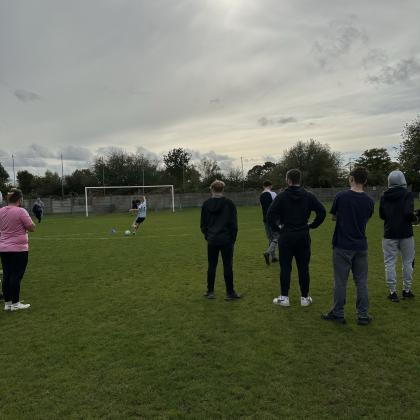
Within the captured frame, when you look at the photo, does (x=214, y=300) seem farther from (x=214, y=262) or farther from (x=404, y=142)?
(x=404, y=142)

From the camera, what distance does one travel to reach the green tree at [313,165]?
73562mm

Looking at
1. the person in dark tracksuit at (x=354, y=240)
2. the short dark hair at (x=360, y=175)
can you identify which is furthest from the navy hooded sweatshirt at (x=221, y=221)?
the short dark hair at (x=360, y=175)

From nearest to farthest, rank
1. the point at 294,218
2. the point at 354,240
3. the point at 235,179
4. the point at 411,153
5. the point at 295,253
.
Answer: the point at 354,240 → the point at 294,218 → the point at 295,253 → the point at 411,153 → the point at 235,179

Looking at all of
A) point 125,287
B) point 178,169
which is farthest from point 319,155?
point 125,287

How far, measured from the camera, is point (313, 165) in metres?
74.9

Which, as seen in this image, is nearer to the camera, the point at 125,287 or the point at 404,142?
Result: the point at 125,287

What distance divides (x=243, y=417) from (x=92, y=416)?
1240mm

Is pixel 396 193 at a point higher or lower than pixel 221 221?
higher

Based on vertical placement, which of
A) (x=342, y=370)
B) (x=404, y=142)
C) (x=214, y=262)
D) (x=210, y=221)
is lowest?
(x=342, y=370)

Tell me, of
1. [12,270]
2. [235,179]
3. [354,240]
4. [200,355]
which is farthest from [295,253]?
[235,179]

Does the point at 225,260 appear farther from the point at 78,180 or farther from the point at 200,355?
the point at 78,180

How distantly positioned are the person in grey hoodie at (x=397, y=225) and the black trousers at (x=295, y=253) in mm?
1403

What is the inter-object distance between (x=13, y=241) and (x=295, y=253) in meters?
4.32

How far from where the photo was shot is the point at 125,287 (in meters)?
8.27
